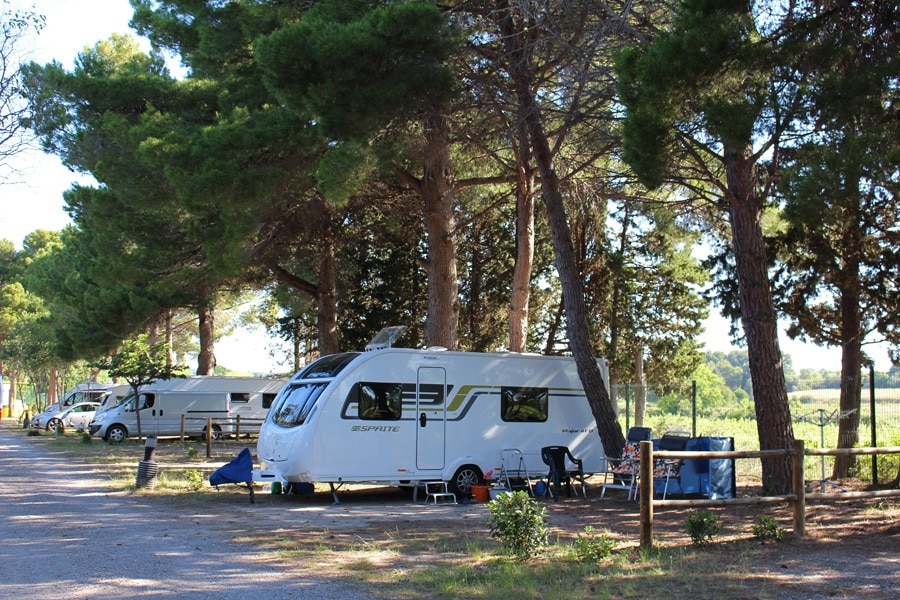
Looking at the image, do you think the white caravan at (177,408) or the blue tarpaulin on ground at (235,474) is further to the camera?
the white caravan at (177,408)

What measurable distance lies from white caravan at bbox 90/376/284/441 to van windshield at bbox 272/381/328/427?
1570 cm

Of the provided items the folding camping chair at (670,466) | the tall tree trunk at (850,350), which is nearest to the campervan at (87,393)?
the folding camping chair at (670,466)

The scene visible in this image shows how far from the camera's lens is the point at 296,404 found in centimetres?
1340

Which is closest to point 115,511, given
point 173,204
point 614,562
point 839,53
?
point 614,562

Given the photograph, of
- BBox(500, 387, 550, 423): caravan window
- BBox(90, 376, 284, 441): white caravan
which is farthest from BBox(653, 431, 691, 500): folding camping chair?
BBox(90, 376, 284, 441): white caravan

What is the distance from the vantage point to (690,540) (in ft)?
30.4

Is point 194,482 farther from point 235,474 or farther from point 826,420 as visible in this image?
point 826,420

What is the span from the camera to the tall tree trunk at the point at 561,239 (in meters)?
14.5

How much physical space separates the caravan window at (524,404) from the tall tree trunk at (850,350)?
5.07 meters

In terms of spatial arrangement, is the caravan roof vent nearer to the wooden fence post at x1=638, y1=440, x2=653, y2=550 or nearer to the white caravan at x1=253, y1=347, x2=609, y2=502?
the white caravan at x1=253, y1=347, x2=609, y2=502

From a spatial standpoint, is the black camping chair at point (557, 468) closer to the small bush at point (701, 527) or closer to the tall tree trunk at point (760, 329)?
the tall tree trunk at point (760, 329)

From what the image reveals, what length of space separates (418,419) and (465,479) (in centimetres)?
128

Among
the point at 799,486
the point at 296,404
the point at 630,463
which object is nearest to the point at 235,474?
the point at 296,404

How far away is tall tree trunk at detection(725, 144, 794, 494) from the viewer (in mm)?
12289
